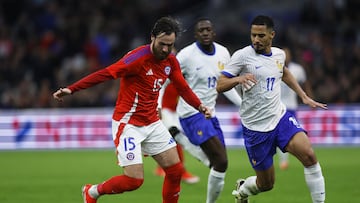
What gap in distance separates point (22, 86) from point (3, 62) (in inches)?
52.2

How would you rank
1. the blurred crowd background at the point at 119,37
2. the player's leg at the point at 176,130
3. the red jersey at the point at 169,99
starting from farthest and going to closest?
the blurred crowd background at the point at 119,37 → the red jersey at the point at 169,99 → the player's leg at the point at 176,130

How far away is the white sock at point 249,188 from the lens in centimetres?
969

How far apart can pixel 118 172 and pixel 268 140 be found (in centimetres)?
658

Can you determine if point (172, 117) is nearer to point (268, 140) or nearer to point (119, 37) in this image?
point (268, 140)

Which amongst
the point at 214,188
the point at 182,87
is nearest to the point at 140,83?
the point at 182,87

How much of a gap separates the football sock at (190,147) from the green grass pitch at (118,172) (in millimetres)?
562

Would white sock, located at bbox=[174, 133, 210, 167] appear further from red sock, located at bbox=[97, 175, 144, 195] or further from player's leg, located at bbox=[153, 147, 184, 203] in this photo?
red sock, located at bbox=[97, 175, 144, 195]

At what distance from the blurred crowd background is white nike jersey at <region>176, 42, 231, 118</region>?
10933mm

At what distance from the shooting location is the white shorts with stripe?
351 inches

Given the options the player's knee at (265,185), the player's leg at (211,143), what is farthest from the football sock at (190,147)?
the player's knee at (265,185)

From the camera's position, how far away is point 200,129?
1105 cm

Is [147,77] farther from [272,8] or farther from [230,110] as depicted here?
[272,8]

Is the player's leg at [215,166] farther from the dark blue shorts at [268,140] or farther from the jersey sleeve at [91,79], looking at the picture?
the jersey sleeve at [91,79]

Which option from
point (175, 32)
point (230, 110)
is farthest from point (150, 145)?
point (230, 110)
